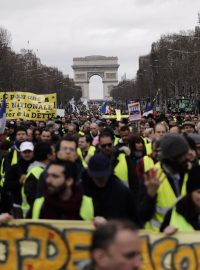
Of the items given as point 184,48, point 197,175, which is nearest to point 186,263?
point 197,175

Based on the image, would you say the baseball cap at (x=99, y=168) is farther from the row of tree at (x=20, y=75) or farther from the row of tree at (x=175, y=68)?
the row of tree at (x=20, y=75)

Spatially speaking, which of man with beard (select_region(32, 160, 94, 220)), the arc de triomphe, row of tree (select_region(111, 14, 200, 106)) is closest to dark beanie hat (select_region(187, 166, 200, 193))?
man with beard (select_region(32, 160, 94, 220))

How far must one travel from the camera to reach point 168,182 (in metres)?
5.32

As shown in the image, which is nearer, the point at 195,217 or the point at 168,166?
the point at 195,217

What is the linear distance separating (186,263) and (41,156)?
8.55ft

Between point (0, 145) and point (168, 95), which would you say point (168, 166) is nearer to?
point (0, 145)

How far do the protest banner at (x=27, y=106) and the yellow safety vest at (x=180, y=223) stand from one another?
15337mm

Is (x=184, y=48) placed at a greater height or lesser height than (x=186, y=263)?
greater

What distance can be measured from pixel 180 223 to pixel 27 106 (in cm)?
1570

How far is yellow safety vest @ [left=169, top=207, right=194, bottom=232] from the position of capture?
4.83 meters

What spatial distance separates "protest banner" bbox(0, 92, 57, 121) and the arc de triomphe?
136357 mm

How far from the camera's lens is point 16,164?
8.12 m

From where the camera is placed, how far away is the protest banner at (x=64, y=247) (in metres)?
4.89

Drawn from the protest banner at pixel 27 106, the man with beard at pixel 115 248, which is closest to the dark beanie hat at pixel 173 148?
the man with beard at pixel 115 248
